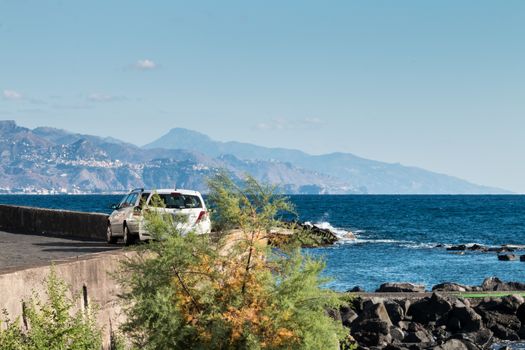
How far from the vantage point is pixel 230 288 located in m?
11.5

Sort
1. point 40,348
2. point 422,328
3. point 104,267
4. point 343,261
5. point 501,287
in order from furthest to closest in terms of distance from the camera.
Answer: point 343,261
point 501,287
point 422,328
point 104,267
point 40,348

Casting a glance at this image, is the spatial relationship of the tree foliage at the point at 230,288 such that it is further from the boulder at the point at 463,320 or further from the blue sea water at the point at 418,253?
the boulder at the point at 463,320

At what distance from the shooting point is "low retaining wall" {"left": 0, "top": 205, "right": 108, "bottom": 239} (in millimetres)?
27062

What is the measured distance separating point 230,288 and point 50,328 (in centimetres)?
209

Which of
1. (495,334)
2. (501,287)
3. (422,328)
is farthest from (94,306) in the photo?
(501,287)

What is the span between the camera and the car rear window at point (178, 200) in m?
21.3

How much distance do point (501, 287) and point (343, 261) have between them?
75.0 ft

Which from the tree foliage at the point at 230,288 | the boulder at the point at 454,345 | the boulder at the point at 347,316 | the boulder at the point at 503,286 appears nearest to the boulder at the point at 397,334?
the boulder at the point at 347,316

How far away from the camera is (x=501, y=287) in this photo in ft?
113

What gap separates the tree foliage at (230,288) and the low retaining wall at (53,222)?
14818 mm

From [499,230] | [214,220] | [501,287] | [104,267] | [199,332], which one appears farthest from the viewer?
[499,230]

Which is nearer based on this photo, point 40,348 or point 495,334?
point 40,348

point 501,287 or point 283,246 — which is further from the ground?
point 283,246

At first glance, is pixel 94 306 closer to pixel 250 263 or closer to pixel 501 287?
pixel 250 263
